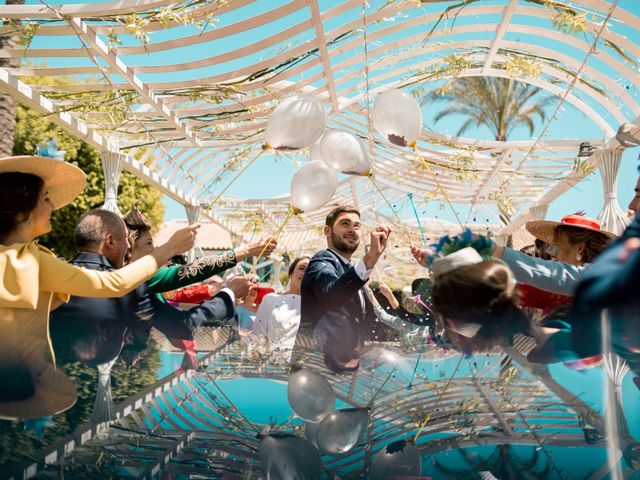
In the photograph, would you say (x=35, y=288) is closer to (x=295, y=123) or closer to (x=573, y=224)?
(x=573, y=224)

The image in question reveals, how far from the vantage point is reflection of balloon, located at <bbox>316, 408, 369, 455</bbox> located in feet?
2.59

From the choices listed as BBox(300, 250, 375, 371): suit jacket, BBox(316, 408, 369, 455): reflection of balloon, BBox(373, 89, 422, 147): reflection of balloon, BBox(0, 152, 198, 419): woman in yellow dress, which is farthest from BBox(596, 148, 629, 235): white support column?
BBox(316, 408, 369, 455): reflection of balloon

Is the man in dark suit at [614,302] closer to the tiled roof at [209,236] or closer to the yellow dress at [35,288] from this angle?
the yellow dress at [35,288]

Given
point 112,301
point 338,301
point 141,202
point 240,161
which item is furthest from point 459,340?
point 141,202

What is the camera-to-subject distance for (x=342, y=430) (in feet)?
2.72

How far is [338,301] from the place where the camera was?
209cm

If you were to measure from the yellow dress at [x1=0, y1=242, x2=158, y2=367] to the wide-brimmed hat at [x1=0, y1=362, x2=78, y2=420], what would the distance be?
1.8 inches

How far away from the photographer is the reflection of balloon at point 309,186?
3820 mm

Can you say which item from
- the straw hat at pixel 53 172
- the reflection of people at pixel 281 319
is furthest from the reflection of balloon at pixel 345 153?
the straw hat at pixel 53 172

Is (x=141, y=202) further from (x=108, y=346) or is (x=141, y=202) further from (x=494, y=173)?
(x=108, y=346)

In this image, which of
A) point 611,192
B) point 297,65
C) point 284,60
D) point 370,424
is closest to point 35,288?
point 370,424

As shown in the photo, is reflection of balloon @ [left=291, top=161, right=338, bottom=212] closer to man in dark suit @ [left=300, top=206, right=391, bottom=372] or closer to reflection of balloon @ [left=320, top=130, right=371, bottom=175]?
reflection of balloon @ [left=320, top=130, right=371, bottom=175]

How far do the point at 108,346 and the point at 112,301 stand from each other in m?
0.27

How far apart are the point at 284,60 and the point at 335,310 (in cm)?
545
